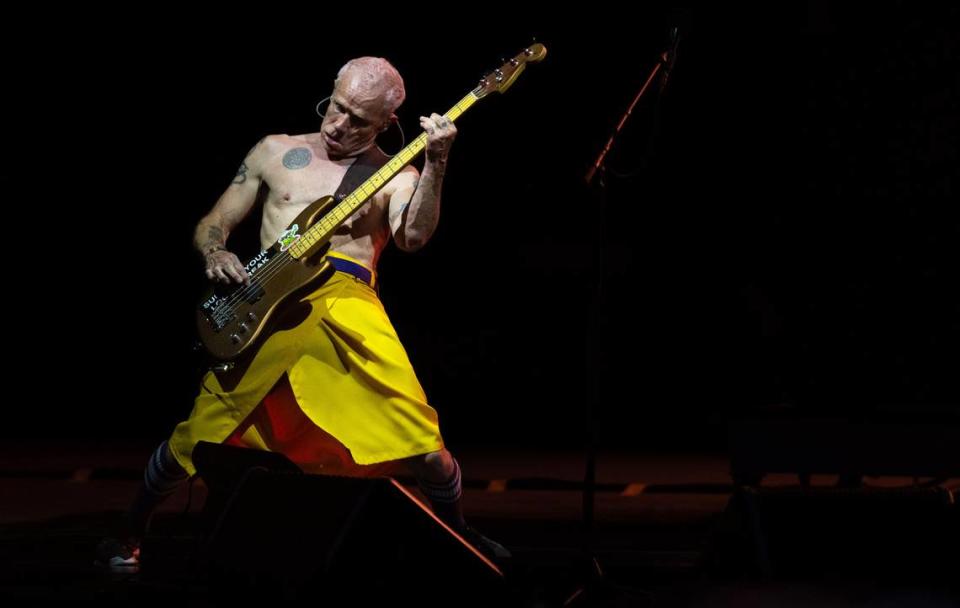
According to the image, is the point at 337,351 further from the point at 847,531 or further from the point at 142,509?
the point at 847,531

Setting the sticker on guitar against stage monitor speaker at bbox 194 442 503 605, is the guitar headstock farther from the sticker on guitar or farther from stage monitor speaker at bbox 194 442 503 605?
stage monitor speaker at bbox 194 442 503 605

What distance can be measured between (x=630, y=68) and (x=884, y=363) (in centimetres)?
243

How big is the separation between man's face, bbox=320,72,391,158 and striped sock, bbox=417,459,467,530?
1.05 meters

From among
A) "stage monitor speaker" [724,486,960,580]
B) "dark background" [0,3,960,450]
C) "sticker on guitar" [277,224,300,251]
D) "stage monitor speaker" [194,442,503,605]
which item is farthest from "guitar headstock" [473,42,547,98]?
"dark background" [0,3,960,450]

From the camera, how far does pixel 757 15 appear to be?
26.0 ft

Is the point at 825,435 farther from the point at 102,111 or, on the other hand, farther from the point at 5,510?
the point at 102,111

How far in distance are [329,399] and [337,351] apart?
15 centimetres

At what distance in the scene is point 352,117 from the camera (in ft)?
13.0

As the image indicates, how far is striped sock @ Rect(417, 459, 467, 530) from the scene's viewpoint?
12.8 feet

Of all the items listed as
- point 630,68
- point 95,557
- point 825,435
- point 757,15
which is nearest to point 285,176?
point 95,557

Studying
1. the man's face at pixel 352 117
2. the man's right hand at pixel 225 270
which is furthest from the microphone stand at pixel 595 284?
the man's right hand at pixel 225 270

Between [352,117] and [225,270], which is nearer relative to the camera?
[225,270]

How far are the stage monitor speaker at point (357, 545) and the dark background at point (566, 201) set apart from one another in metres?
4.72

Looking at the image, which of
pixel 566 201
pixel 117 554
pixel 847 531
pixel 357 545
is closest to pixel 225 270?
pixel 117 554
